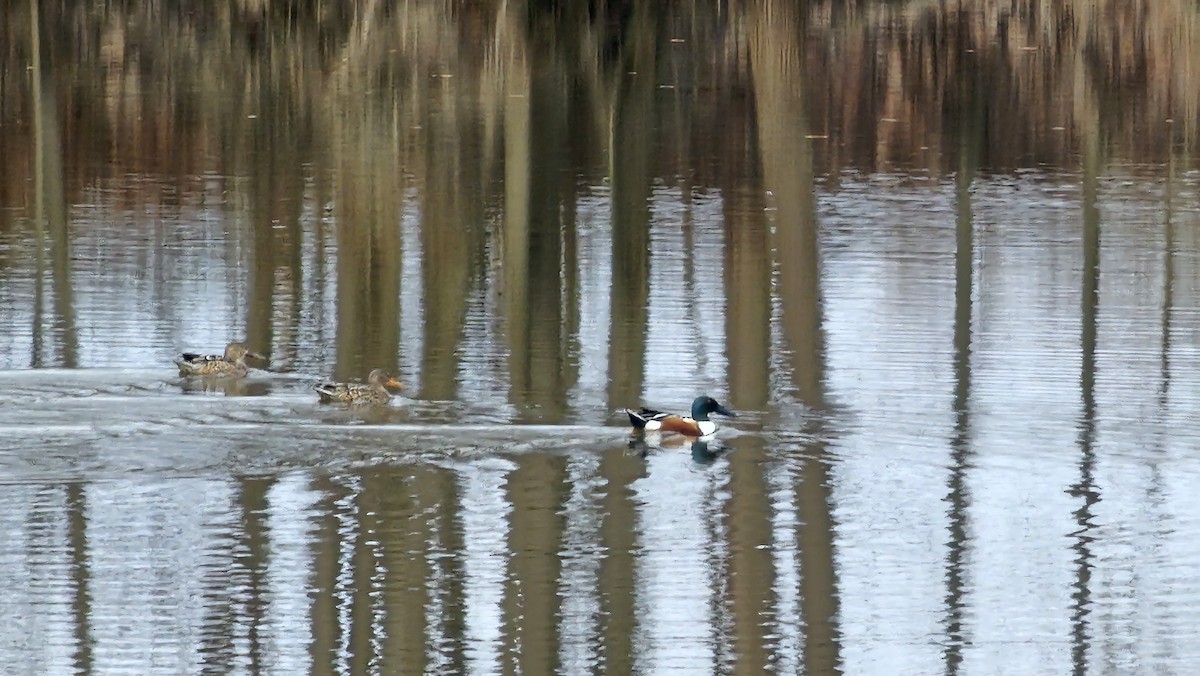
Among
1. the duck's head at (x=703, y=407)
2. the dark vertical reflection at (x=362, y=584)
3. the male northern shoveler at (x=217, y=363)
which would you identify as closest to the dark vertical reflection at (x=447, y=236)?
the male northern shoveler at (x=217, y=363)

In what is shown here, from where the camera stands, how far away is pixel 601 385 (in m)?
13.5

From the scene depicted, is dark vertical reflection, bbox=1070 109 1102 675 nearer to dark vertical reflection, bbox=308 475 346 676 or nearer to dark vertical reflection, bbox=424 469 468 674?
dark vertical reflection, bbox=424 469 468 674

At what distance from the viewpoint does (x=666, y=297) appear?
1650 centimetres

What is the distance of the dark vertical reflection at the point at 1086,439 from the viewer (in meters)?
9.05

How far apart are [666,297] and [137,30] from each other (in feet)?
84.0

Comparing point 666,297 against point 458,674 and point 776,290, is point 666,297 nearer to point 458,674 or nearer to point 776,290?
point 776,290

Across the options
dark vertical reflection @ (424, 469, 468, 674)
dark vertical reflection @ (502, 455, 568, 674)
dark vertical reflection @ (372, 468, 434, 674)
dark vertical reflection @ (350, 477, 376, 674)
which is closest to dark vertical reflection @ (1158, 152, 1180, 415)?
dark vertical reflection @ (502, 455, 568, 674)

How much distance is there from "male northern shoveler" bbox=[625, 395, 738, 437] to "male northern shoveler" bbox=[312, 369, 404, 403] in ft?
4.87

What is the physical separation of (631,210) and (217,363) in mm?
8584

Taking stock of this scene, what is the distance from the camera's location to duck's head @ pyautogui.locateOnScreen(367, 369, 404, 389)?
12773 millimetres

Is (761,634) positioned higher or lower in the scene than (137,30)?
lower

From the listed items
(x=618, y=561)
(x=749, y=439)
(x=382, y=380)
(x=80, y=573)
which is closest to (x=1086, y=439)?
(x=749, y=439)

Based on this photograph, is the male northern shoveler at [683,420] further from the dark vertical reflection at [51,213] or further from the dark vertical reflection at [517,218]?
the dark vertical reflection at [51,213]

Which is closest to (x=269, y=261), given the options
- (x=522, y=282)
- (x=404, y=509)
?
(x=522, y=282)
